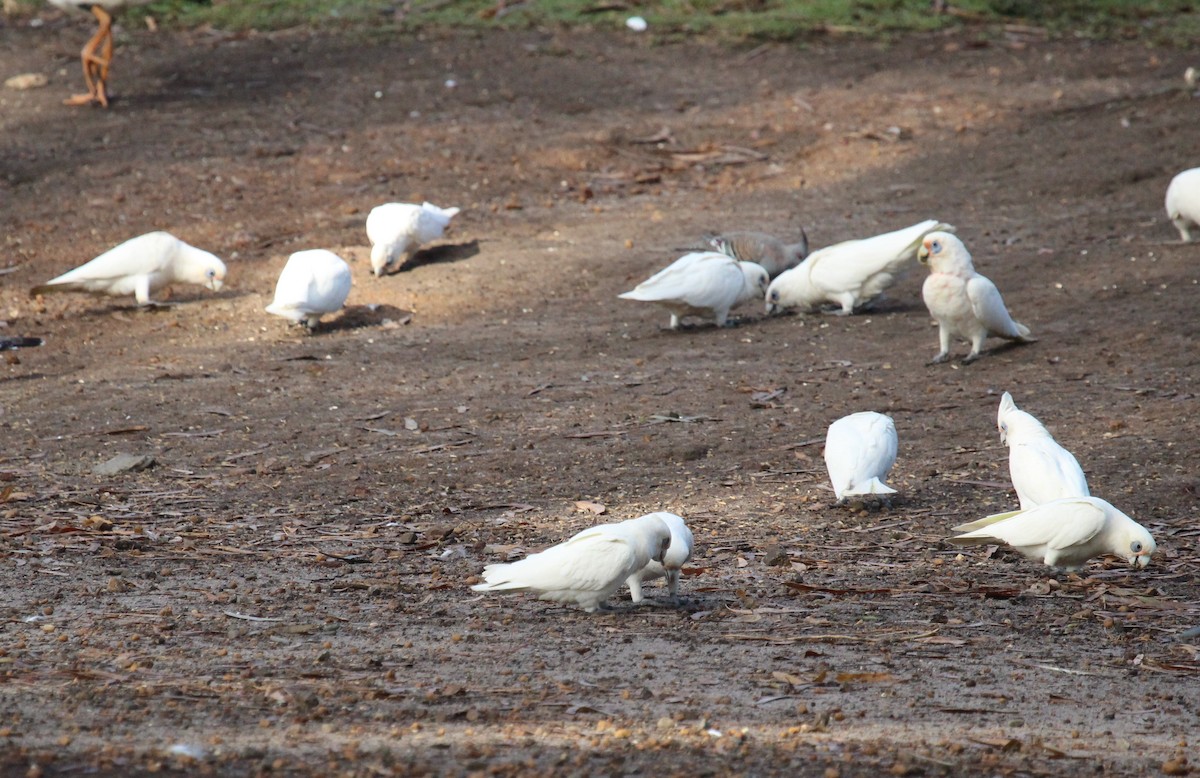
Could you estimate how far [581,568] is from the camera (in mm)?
3730

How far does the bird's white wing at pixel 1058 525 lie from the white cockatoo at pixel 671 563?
107cm

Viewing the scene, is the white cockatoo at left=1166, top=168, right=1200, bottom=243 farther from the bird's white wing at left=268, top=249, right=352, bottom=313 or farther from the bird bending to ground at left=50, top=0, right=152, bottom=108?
the bird bending to ground at left=50, top=0, right=152, bottom=108

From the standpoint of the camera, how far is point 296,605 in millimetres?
4043

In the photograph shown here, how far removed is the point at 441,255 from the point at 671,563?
5.83 metres

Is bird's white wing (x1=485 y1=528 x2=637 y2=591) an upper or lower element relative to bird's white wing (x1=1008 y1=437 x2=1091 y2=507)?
upper

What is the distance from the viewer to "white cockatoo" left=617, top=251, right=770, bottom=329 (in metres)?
7.62

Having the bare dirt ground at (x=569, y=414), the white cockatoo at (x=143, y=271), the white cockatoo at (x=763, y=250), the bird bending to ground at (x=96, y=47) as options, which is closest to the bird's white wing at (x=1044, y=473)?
the bare dirt ground at (x=569, y=414)

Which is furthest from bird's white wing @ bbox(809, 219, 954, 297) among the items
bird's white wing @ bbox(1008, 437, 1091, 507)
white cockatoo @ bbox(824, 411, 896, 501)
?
bird's white wing @ bbox(1008, 437, 1091, 507)

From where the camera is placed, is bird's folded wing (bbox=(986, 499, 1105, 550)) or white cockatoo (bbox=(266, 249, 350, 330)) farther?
white cockatoo (bbox=(266, 249, 350, 330))

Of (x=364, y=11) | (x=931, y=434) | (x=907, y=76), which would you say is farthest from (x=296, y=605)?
(x=364, y=11)

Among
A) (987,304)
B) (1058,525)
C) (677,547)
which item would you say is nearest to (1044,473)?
(1058,525)

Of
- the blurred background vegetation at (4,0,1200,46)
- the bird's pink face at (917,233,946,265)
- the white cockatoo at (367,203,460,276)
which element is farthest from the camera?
the blurred background vegetation at (4,0,1200,46)

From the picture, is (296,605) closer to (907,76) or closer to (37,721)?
(37,721)

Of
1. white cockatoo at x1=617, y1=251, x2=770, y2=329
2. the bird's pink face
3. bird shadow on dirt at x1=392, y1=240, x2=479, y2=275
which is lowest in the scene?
bird shadow on dirt at x1=392, y1=240, x2=479, y2=275
